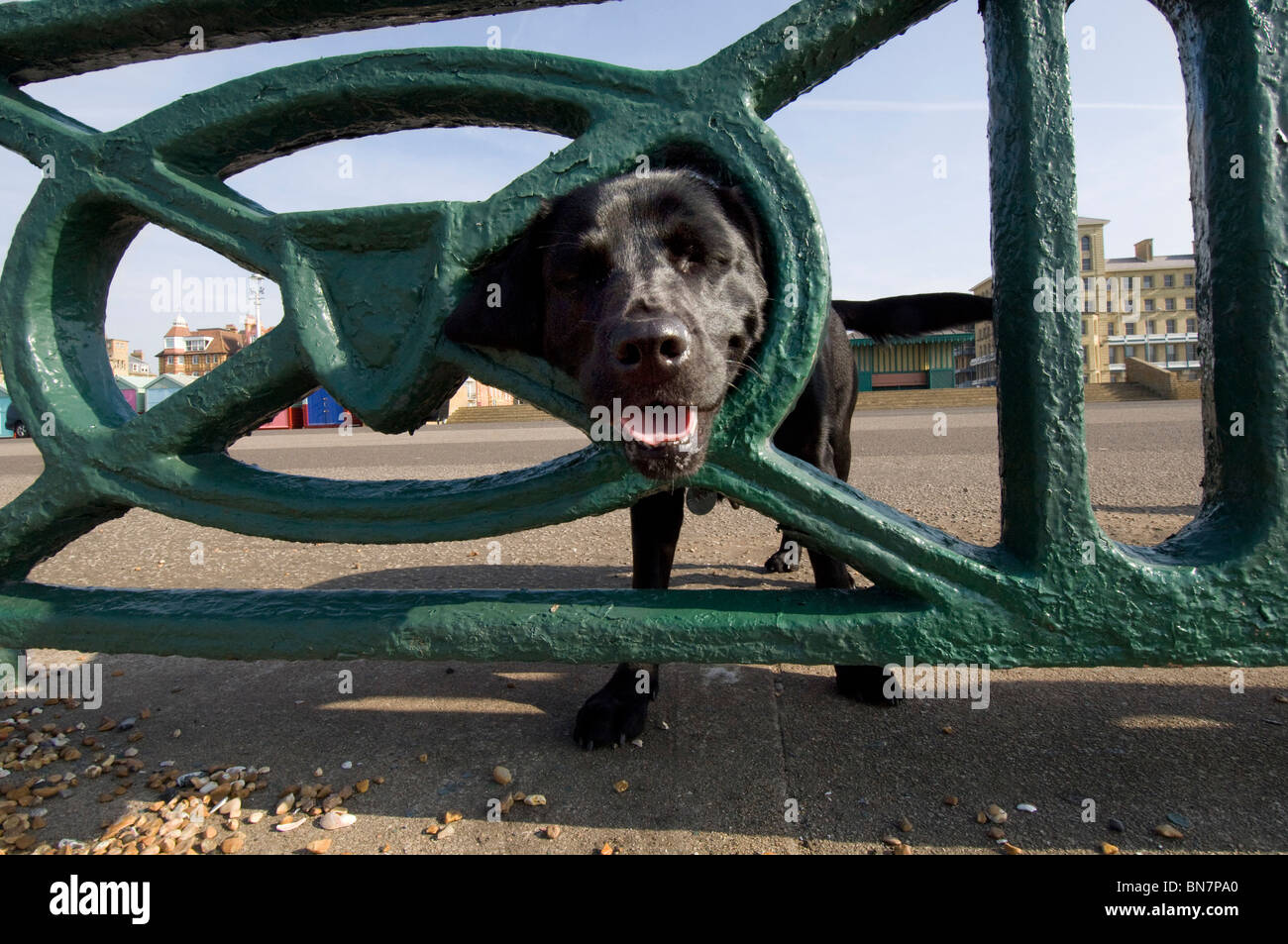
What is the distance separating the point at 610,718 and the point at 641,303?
3.84 feet

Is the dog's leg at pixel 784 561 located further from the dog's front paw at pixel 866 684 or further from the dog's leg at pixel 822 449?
the dog's front paw at pixel 866 684

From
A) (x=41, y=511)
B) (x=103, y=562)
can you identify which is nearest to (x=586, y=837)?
(x=41, y=511)

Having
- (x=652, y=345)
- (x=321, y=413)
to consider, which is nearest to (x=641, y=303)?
(x=652, y=345)

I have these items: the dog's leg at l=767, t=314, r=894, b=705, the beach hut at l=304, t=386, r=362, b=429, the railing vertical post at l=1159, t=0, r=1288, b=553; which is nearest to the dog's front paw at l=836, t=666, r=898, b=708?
the dog's leg at l=767, t=314, r=894, b=705

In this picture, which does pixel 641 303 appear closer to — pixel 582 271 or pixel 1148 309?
pixel 582 271

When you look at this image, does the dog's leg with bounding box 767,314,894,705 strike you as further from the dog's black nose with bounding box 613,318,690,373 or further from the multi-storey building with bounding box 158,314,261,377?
the multi-storey building with bounding box 158,314,261,377

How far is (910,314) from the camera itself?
4.06m

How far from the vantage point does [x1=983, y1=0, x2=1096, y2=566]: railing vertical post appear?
1356 mm

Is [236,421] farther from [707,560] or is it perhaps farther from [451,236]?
[707,560]

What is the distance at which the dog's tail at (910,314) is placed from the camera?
3815 mm

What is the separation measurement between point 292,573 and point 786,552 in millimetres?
2866

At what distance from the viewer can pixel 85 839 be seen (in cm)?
161

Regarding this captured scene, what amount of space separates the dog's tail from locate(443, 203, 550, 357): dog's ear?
265cm

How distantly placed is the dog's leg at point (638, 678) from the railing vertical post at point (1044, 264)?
938mm
